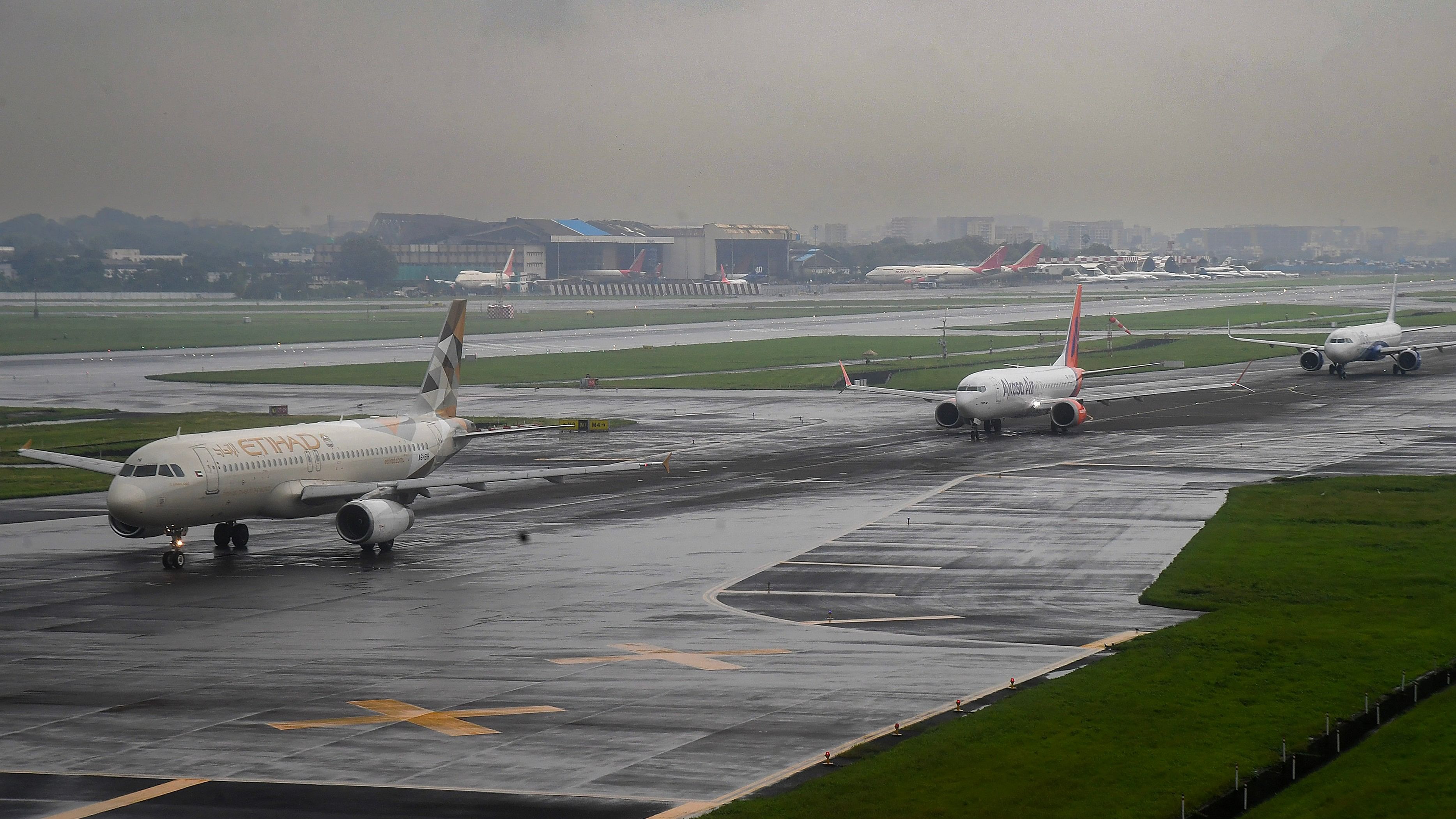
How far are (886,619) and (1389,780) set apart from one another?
1567cm

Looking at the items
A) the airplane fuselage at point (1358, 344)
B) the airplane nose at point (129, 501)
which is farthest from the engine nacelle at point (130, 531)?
the airplane fuselage at point (1358, 344)

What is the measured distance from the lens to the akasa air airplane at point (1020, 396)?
263 feet

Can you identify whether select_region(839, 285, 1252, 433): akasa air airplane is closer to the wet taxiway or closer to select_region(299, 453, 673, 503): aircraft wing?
the wet taxiway

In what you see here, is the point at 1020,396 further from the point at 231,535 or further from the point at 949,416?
the point at 231,535

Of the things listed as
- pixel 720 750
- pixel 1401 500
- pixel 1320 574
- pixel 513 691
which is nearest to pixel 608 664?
pixel 513 691

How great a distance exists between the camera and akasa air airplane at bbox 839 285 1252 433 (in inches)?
3157

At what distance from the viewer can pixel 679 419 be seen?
92500mm

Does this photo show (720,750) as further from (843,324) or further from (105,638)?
(843,324)

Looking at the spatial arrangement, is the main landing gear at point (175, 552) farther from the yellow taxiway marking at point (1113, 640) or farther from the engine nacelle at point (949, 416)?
the engine nacelle at point (949, 416)

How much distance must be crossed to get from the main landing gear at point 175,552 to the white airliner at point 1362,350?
3472 inches

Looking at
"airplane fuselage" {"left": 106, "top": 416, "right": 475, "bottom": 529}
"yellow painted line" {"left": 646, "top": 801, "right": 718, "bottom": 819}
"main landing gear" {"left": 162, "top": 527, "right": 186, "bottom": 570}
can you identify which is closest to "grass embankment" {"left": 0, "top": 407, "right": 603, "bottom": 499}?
"airplane fuselage" {"left": 106, "top": 416, "right": 475, "bottom": 529}

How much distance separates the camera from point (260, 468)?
4884 cm

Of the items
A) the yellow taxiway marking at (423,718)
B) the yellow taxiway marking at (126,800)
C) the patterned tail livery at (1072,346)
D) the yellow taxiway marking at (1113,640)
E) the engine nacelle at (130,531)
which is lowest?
the yellow taxiway marking at (1113,640)

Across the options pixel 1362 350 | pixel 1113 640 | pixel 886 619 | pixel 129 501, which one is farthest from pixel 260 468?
pixel 1362 350
